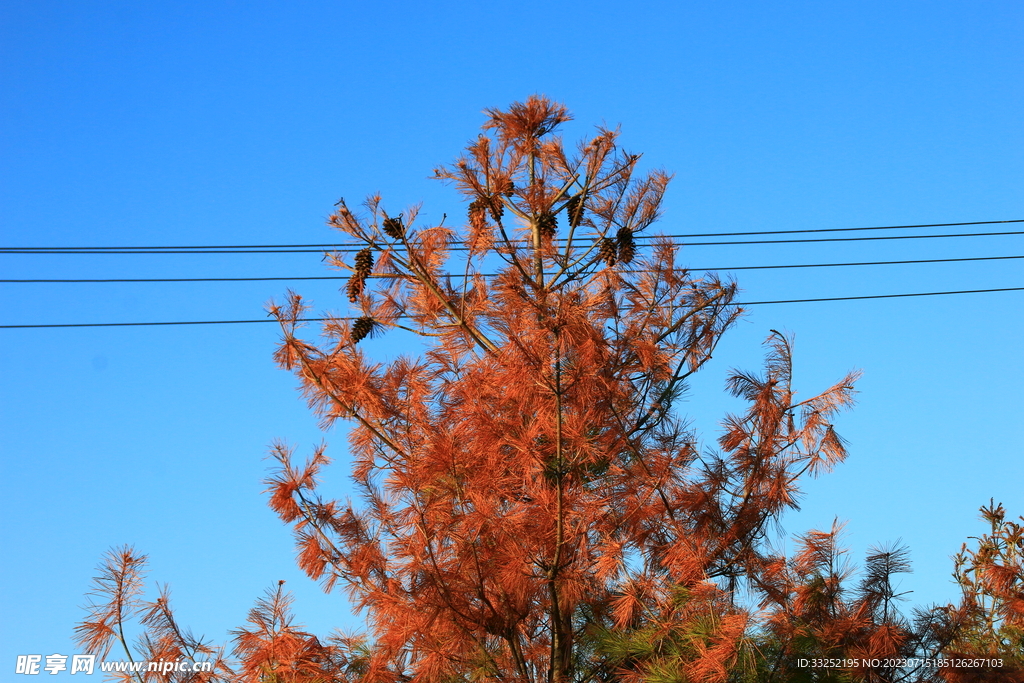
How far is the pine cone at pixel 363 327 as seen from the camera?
5188mm

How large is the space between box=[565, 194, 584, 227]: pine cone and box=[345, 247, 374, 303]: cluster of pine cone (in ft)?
3.82

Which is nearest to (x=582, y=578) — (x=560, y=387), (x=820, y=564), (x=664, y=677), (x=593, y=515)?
(x=593, y=515)

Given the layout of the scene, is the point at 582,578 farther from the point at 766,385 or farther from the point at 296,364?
the point at 296,364

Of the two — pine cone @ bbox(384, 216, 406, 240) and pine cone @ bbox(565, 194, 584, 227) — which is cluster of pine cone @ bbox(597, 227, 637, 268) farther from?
pine cone @ bbox(384, 216, 406, 240)

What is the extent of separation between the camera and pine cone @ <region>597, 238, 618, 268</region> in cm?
527

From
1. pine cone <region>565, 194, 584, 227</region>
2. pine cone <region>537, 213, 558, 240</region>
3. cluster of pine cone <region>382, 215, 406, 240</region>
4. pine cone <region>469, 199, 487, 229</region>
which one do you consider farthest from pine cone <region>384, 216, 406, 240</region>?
pine cone <region>565, 194, 584, 227</region>

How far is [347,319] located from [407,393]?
532mm

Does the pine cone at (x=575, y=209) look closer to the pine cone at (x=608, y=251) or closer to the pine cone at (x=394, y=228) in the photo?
the pine cone at (x=608, y=251)

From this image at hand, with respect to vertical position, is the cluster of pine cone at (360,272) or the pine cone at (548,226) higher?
the pine cone at (548,226)

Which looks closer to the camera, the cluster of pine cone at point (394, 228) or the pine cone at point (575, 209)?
the cluster of pine cone at point (394, 228)

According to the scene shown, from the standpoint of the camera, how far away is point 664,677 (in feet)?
13.5

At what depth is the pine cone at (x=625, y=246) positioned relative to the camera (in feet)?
17.4

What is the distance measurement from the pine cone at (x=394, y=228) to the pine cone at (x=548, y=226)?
0.77 m

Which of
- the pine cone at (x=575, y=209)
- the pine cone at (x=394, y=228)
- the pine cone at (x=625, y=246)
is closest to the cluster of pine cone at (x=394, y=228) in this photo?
the pine cone at (x=394, y=228)
